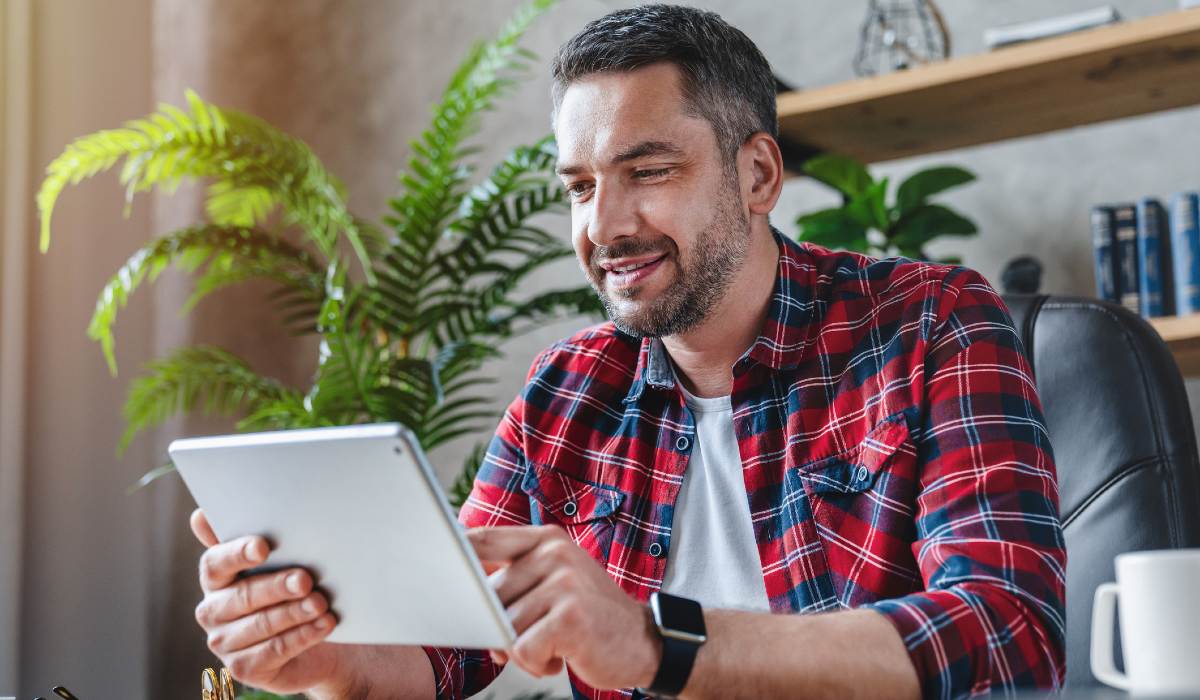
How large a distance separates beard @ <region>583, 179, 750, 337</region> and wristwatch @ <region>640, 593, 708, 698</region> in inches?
18.8

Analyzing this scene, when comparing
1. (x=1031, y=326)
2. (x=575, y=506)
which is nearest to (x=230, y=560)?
(x=575, y=506)

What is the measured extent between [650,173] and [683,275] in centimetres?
11

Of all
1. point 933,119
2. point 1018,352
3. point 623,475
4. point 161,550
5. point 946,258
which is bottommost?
point 161,550

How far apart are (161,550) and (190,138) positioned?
100cm

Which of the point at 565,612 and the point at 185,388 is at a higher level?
the point at 185,388

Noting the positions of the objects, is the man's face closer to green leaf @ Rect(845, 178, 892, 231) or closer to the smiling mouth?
A: the smiling mouth

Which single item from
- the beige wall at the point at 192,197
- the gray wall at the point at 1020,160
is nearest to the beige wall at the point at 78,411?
the beige wall at the point at 192,197

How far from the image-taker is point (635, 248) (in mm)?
1268

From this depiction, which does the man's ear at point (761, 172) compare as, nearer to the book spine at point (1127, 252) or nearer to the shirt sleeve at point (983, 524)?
the shirt sleeve at point (983, 524)

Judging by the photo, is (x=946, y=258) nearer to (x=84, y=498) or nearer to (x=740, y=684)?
(x=740, y=684)

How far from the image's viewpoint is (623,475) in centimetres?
128

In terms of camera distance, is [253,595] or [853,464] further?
[853,464]

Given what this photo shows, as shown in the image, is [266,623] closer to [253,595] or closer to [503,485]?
[253,595]

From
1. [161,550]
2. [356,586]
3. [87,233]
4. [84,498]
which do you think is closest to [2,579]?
[84,498]
